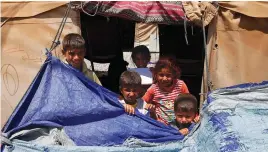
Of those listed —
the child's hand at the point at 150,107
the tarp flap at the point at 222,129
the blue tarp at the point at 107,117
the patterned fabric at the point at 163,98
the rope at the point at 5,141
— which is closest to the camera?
the tarp flap at the point at 222,129

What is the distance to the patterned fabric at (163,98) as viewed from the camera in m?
4.00

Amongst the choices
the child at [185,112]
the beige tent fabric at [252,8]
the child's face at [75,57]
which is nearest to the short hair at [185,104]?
the child at [185,112]

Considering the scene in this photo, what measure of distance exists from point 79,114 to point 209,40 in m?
1.64

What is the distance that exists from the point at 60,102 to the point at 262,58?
1.99 metres

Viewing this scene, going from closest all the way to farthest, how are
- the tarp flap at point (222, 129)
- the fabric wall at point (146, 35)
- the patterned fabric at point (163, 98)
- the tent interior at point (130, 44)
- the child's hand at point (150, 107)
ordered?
1. the tarp flap at point (222, 129)
2. the child's hand at point (150, 107)
3. the patterned fabric at point (163, 98)
4. the fabric wall at point (146, 35)
5. the tent interior at point (130, 44)

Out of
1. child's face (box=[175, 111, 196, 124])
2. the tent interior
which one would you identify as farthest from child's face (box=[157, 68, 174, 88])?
the tent interior

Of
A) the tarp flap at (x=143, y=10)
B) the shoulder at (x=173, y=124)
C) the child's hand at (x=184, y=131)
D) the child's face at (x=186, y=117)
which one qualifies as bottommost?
the shoulder at (x=173, y=124)

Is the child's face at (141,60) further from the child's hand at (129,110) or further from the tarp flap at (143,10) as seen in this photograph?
the child's hand at (129,110)

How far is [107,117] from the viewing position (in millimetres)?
3484

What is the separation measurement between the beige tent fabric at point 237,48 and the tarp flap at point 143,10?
0.38m

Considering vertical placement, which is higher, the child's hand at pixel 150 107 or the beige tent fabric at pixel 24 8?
the beige tent fabric at pixel 24 8

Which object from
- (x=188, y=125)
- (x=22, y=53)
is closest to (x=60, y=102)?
(x=188, y=125)

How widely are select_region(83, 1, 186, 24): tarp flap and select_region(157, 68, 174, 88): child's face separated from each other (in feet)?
1.82

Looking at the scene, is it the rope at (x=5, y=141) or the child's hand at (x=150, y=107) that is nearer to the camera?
the rope at (x=5, y=141)
